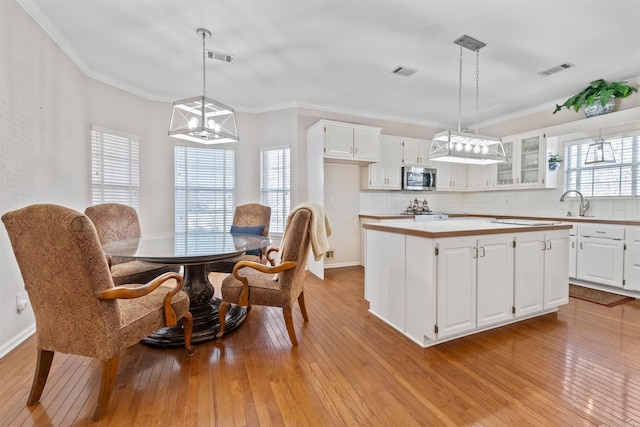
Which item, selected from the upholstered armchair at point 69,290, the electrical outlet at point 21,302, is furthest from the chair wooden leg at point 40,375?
the electrical outlet at point 21,302

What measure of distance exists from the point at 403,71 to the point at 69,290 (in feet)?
12.4

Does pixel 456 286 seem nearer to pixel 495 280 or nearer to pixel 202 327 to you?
pixel 495 280

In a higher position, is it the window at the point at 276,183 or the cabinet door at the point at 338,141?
the cabinet door at the point at 338,141

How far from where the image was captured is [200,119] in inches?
100

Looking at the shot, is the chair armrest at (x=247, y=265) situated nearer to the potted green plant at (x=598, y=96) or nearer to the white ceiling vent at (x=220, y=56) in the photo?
the white ceiling vent at (x=220, y=56)

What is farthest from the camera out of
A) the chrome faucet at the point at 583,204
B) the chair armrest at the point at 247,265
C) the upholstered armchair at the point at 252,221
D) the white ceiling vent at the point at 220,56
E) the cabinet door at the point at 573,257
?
the chrome faucet at the point at 583,204

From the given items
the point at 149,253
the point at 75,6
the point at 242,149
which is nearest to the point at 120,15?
the point at 75,6

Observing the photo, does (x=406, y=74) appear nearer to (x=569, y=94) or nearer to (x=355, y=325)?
(x=569, y=94)

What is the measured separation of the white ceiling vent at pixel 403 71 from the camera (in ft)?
11.2

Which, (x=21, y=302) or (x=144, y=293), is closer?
(x=144, y=293)

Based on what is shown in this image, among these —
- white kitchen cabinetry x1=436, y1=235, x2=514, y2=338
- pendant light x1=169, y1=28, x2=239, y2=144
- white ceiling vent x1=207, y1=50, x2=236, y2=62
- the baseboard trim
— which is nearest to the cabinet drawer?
white kitchen cabinetry x1=436, y1=235, x2=514, y2=338

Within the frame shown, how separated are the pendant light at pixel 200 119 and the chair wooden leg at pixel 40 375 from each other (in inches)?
72.4

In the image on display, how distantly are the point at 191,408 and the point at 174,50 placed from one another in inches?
129

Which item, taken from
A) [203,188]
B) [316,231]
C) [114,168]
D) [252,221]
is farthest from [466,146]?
[114,168]
